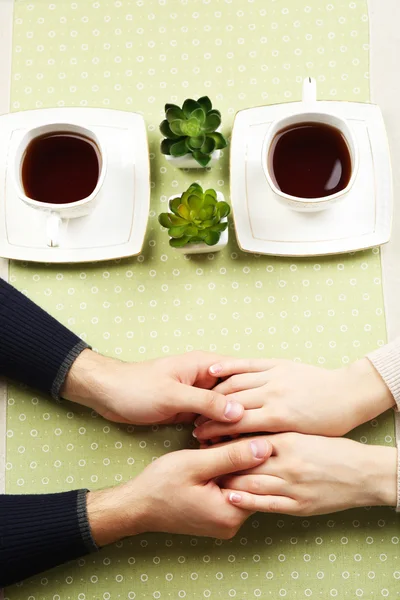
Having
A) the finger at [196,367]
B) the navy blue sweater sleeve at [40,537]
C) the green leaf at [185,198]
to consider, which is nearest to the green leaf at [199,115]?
the green leaf at [185,198]

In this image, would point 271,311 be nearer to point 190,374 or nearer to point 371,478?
point 190,374

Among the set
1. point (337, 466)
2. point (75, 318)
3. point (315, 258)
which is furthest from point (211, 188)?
point (337, 466)

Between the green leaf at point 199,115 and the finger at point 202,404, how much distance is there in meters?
0.39

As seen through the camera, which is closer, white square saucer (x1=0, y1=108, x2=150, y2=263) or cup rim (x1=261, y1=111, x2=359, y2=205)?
cup rim (x1=261, y1=111, x2=359, y2=205)

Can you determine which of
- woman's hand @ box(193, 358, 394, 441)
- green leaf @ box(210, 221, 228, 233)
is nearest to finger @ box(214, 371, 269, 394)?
woman's hand @ box(193, 358, 394, 441)

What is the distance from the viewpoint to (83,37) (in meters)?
1.09

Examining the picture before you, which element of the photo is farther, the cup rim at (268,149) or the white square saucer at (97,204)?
the white square saucer at (97,204)

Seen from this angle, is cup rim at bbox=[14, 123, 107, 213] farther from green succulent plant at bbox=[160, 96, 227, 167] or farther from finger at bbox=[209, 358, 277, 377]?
finger at bbox=[209, 358, 277, 377]

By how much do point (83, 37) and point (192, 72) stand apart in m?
0.19

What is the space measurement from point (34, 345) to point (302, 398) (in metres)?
0.42

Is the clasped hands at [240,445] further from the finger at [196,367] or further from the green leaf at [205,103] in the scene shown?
the green leaf at [205,103]

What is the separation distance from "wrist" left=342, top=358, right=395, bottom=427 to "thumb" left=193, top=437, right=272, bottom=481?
0.50 feet

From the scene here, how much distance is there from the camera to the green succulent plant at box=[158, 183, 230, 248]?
95 centimetres

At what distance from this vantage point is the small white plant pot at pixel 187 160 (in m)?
1.00
